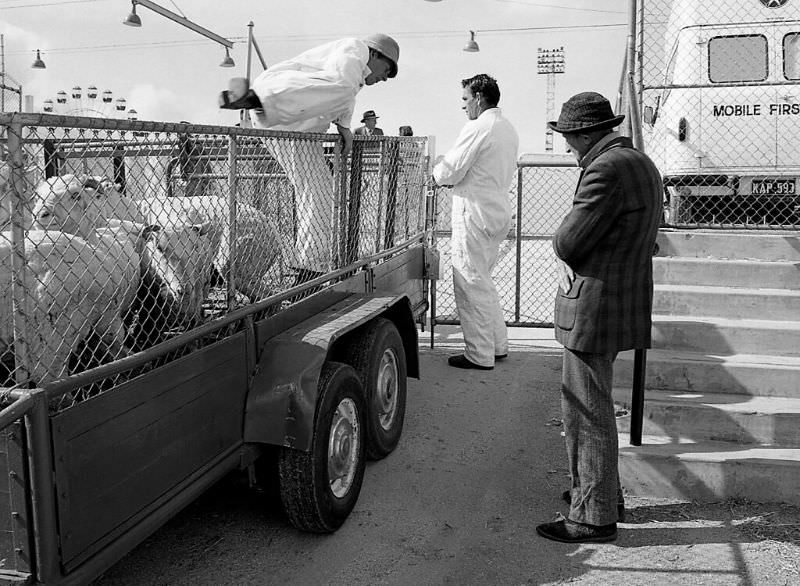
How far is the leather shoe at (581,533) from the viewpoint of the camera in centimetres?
356

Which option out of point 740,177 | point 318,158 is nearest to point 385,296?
point 318,158

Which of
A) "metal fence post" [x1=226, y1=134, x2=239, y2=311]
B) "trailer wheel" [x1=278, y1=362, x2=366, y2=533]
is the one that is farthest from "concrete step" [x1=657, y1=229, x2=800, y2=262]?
"metal fence post" [x1=226, y1=134, x2=239, y2=311]

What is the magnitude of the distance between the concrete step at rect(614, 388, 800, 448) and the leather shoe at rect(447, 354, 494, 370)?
2294 millimetres

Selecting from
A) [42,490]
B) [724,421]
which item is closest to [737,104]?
[724,421]

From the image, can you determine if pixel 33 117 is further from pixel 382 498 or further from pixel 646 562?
pixel 646 562

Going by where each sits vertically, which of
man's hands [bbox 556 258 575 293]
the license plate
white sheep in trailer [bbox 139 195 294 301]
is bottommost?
man's hands [bbox 556 258 575 293]

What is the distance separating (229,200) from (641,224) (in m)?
1.77

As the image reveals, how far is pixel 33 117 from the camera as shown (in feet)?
6.95

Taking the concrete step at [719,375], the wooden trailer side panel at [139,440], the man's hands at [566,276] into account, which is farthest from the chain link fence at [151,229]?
the concrete step at [719,375]

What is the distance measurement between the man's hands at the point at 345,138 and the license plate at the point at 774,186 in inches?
259

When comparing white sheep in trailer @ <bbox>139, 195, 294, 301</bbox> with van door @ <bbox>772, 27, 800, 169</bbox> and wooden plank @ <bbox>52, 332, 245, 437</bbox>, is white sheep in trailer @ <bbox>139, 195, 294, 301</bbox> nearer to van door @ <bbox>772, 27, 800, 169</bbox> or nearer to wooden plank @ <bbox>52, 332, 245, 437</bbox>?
wooden plank @ <bbox>52, 332, 245, 437</bbox>

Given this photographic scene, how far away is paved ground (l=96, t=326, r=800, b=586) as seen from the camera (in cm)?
331

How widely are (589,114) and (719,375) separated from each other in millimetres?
2117

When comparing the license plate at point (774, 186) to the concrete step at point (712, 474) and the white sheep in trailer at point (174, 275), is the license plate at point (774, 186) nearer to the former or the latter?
the concrete step at point (712, 474)
